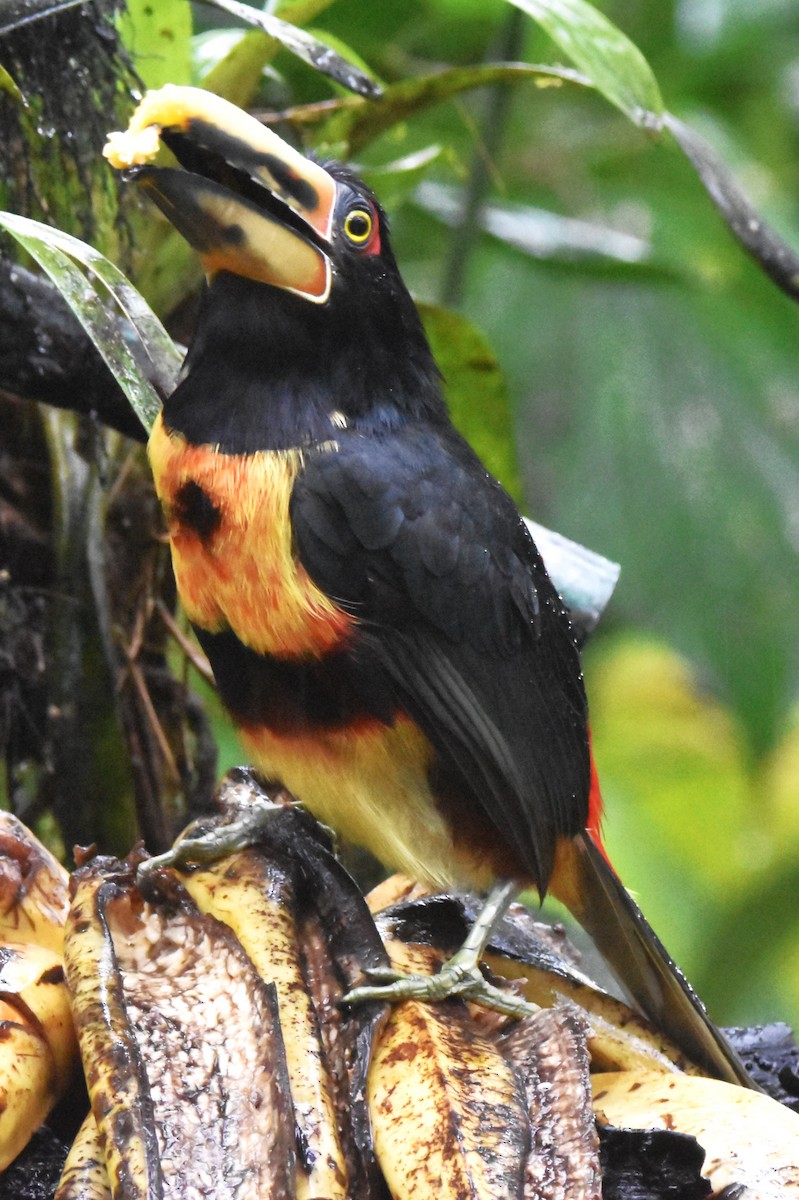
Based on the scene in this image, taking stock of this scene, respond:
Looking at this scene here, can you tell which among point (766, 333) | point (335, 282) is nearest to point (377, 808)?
point (335, 282)

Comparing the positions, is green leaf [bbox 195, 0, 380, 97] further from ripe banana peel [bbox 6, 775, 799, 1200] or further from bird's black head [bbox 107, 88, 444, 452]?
ripe banana peel [bbox 6, 775, 799, 1200]

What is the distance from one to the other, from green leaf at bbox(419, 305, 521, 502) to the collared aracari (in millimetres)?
453

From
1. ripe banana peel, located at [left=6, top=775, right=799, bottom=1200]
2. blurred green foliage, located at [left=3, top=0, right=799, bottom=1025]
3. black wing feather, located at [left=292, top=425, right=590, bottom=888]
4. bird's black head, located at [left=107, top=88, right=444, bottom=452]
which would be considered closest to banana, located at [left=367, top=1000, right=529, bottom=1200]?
ripe banana peel, located at [left=6, top=775, right=799, bottom=1200]

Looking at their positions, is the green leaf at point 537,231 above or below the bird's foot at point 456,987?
above

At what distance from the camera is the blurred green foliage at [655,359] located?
10.4ft

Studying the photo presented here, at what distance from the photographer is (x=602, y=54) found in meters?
1.76

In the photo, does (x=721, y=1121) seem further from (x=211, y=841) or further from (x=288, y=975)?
(x=211, y=841)

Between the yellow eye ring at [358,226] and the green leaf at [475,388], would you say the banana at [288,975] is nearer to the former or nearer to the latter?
the yellow eye ring at [358,226]

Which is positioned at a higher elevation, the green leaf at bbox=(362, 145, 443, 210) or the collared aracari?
the green leaf at bbox=(362, 145, 443, 210)

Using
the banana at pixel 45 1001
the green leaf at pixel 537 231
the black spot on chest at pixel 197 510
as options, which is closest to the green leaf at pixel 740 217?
the green leaf at pixel 537 231

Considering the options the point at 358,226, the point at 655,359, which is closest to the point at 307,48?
the point at 358,226

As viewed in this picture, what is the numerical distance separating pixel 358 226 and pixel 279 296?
0.47 ft

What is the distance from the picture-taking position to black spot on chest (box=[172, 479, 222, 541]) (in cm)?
149

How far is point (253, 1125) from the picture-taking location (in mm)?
1081
